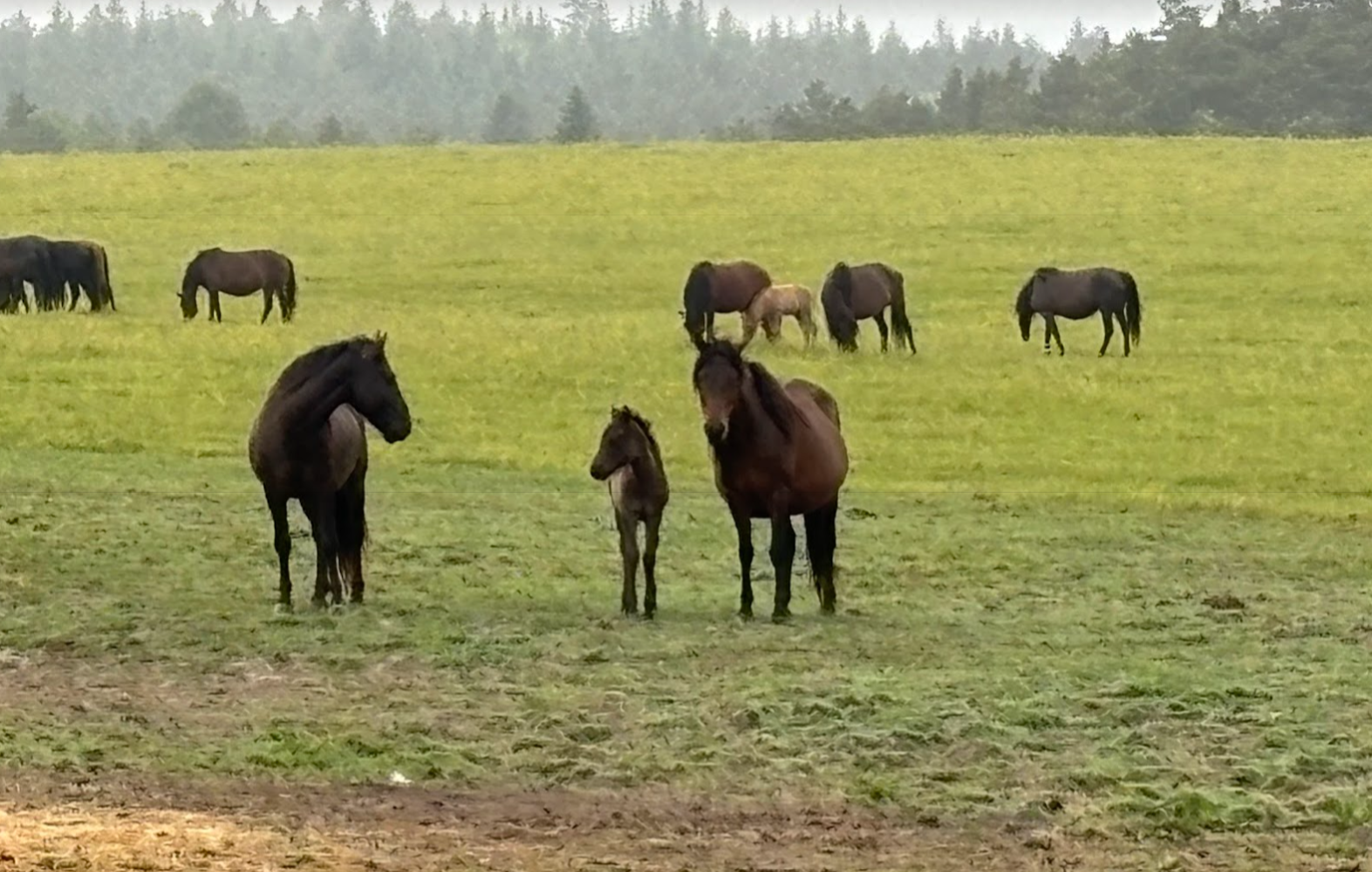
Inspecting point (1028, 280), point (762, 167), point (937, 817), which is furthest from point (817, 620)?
point (762, 167)

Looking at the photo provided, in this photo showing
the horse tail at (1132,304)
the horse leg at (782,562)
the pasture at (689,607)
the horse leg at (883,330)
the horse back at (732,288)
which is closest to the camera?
the pasture at (689,607)

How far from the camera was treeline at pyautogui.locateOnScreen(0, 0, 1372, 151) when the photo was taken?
70.1m

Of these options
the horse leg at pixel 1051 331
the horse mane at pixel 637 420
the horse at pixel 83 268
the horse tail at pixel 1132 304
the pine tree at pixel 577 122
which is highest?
the pine tree at pixel 577 122

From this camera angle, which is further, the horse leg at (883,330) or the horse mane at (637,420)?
the horse leg at (883,330)

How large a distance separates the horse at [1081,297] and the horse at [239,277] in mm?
11008

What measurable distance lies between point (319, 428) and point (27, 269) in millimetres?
22738

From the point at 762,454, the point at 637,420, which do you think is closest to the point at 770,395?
the point at 762,454

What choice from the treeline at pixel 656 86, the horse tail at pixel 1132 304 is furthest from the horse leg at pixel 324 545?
the treeline at pixel 656 86

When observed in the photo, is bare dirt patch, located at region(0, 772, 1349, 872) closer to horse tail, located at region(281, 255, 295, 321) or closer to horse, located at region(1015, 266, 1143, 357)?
horse, located at region(1015, 266, 1143, 357)

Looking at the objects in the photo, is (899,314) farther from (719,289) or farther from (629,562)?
(629,562)

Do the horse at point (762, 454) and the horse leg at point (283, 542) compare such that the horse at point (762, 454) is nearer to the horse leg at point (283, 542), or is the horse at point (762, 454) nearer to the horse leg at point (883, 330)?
the horse leg at point (283, 542)

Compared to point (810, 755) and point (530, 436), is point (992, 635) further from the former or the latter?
point (530, 436)

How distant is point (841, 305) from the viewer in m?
28.5

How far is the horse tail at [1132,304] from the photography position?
28891 mm
